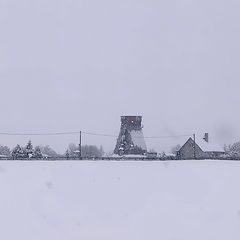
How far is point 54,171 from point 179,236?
7.49 meters

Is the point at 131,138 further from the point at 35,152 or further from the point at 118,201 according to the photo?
the point at 118,201

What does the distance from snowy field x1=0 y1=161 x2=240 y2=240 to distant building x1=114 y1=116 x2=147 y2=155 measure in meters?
66.2

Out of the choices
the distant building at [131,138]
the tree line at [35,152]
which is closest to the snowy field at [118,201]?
the tree line at [35,152]

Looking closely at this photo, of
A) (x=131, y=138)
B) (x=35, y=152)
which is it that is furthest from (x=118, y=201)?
(x=131, y=138)

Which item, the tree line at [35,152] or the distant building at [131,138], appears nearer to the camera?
the tree line at [35,152]

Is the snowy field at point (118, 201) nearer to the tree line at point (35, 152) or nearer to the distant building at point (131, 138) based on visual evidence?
the tree line at point (35, 152)

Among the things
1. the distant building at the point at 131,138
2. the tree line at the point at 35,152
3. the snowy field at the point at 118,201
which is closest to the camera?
the snowy field at the point at 118,201

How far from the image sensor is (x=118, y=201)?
61.6 feet

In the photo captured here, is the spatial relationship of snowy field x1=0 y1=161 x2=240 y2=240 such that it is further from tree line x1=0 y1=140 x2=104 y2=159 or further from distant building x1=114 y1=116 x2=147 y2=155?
distant building x1=114 y1=116 x2=147 y2=155

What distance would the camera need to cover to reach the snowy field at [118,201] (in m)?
16.1

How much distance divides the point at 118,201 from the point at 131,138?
72.8 meters

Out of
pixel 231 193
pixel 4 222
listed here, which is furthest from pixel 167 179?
pixel 4 222

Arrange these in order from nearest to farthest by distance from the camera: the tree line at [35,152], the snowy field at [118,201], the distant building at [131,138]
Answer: the snowy field at [118,201]
the tree line at [35,152]
the distant building at [131,138]

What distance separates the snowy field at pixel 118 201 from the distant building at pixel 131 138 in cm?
6616
